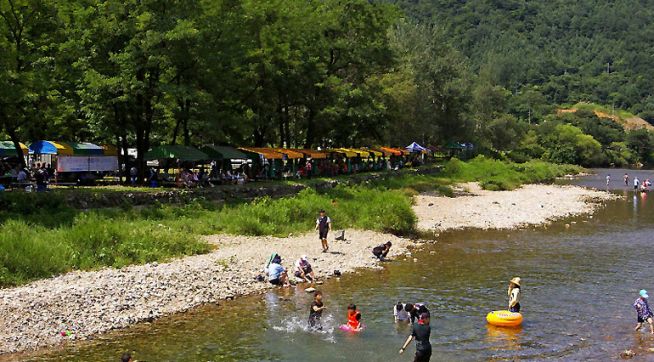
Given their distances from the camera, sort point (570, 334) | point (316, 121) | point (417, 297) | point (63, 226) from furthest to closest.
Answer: point (316, 121), point (63, 226), point (417, 297), point (570, 334)

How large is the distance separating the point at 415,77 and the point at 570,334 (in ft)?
195

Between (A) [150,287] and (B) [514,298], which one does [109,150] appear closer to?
(A) [150,287]

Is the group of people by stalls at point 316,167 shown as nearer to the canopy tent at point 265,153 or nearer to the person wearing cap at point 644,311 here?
the canopy tent at point 265,153

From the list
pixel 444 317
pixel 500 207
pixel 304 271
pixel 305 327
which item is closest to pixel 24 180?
pixel 304 271

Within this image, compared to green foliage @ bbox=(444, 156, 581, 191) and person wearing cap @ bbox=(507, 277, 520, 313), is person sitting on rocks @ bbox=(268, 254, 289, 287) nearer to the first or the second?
person wearing cap @ bbox=(507, 277, 520, 313)

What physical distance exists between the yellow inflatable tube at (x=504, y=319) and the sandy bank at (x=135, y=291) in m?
8.23

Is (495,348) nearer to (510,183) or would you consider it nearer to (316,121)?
(316,121)

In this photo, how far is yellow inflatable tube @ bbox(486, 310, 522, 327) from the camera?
20.2 meters

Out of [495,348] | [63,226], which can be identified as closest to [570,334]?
[495,348]

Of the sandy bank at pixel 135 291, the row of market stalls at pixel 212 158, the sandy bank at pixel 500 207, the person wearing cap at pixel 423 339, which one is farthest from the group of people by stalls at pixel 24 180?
the person wearing cap at pixel 423 339

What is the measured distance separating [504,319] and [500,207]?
3424 cm

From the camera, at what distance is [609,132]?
164 m

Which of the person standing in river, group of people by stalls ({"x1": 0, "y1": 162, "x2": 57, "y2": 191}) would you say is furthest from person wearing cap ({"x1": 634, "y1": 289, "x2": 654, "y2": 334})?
group of people by stalls ({"x1": 0, "y1": 162, "x2": 57, "y2": 191})

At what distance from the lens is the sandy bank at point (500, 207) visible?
44.5 meters
